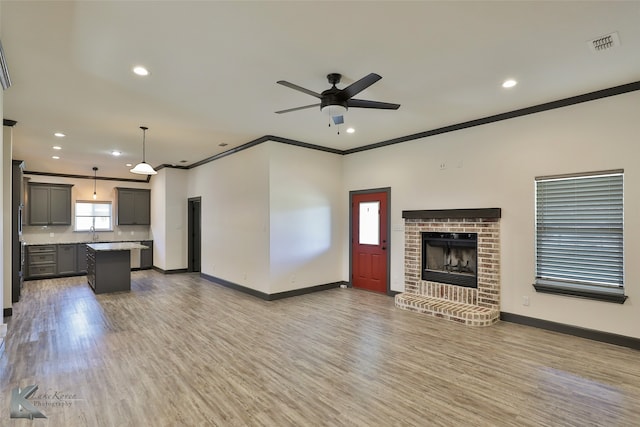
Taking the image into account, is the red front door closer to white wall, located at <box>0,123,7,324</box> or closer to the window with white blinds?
the window with white blinds

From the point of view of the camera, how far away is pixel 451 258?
5.24 meters

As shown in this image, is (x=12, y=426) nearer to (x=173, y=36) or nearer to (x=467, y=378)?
(x=173, y=36)

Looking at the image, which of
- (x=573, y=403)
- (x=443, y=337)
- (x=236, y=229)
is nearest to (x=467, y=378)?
(x=573, y=403)

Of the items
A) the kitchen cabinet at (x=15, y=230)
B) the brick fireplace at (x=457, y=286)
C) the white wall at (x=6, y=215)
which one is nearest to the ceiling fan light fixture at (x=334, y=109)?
the brick fireplace at (x=457, y=286)

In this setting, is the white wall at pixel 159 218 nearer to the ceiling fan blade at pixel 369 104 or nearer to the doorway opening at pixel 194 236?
the doorway opening at pixel 194 236

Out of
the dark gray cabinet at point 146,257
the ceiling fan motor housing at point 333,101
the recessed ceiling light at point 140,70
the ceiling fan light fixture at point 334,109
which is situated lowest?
the dark gray cabinet at point 146,257

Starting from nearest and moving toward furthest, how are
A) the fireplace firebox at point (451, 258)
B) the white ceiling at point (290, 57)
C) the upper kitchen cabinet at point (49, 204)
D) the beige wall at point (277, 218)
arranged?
the white ceiling at point (290, 57)
the fireplace firebox at point (451, 258)
the beige wall at point (277, 218)
the upper kitchen cabinet at point (49, 204)

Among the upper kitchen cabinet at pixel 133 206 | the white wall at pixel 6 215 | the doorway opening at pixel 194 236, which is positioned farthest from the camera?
the upper kitchen cabinet at pixel 133 206

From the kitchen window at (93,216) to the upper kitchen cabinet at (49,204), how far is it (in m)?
0.43

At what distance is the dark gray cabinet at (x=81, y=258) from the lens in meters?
8.52

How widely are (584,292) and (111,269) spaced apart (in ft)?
26.0

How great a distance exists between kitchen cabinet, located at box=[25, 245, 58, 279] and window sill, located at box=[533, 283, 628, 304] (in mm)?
10447

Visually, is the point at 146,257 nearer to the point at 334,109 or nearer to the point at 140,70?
the point at 140,70

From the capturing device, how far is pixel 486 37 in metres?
2.69
